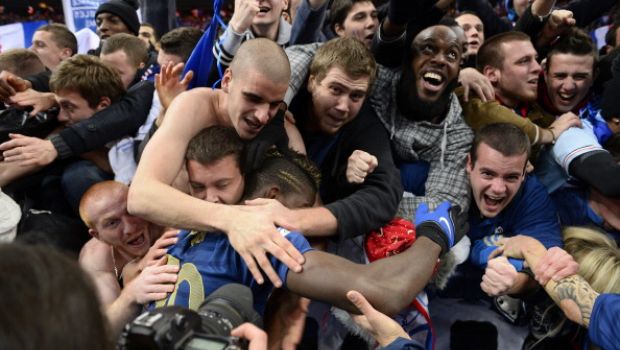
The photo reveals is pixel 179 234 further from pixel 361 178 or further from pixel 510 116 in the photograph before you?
pixel 510 116

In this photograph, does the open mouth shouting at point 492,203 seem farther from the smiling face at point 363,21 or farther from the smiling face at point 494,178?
the smiling face at point 363,21

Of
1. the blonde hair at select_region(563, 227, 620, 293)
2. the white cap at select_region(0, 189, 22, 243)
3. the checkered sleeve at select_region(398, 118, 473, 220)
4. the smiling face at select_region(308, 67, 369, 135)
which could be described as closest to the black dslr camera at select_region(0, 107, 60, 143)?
the white cap at select_region(0, 189, 22, 243)

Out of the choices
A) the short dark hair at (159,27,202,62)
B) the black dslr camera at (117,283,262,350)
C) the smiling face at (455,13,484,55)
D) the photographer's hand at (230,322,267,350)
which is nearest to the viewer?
the black dslr camera at (117,283,262,350)

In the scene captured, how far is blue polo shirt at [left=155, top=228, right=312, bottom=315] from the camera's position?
5.96ft

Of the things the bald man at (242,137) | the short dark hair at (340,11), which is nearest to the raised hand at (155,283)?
the bald man at (242,137)

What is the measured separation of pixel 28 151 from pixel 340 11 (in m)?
2.20

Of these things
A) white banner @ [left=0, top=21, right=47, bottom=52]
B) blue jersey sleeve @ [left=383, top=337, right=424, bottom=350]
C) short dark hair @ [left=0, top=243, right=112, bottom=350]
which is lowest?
white banner @ [left=0, top=21, right=47, bottom=52]

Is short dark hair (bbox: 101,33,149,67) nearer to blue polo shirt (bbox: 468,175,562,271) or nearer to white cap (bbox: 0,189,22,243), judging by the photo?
white cap (bbox: 0,189,22,243)

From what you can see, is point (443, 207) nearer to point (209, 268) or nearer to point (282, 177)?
point (282, 177)

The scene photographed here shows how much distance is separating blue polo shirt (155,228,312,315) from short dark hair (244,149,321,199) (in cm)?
28

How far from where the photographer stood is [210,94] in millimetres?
2438

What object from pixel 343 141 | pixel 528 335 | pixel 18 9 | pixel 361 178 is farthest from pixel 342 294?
pixel 18 9

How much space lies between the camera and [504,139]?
8.61 feet

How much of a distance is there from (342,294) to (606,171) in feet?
5.12
